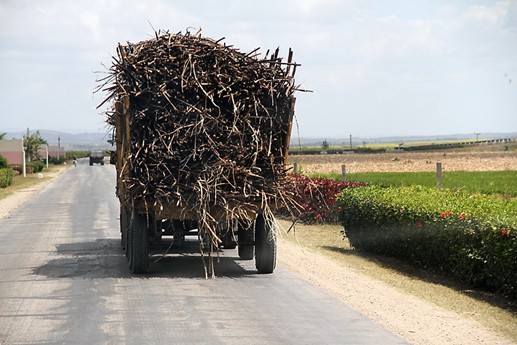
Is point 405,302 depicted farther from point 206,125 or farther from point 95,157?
point 95,157

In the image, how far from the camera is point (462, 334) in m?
9.27

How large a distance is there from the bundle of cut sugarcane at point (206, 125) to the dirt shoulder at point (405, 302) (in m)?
1.80

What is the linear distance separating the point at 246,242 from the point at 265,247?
619 millimetres

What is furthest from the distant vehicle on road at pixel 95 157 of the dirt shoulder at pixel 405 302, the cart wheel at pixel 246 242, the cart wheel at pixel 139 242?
the cart wheel at pixel 139 242

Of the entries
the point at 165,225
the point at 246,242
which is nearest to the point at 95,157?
the point at 165,225

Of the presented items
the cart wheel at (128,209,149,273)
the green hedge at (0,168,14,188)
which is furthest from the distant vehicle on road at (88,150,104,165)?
the cart wheel at (128,209,149,273)

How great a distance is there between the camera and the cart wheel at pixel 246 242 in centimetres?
1406

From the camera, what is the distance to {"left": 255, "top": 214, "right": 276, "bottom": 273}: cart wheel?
13492mm

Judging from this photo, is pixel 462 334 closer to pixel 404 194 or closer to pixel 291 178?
pixel 291 178

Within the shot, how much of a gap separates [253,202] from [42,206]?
69.2ft

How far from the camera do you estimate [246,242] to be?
1404cm

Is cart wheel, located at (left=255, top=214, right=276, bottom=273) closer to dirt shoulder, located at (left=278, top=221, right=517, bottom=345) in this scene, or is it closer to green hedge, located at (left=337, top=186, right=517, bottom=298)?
dirt shoulder, located at (left=278, top=221, right=517, bottom=345)

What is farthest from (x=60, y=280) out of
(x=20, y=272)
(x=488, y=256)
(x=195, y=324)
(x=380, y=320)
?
Result: (x=488, y=256)

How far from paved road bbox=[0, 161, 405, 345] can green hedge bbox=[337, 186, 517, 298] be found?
2.42m
